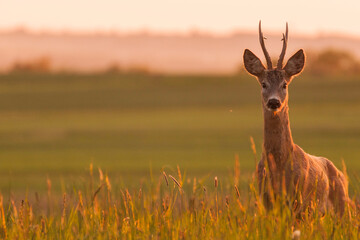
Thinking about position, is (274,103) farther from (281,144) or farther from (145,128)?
(145,128)

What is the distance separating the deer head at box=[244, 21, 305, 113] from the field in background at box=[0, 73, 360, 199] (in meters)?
0.81

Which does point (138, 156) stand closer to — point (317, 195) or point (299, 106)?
point (317, 195)

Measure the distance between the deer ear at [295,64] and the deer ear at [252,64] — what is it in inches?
11.3

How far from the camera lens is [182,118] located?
62.0 metres

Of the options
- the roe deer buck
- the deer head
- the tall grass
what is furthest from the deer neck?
the tall grass

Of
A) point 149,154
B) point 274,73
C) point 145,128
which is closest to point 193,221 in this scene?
point 274,73

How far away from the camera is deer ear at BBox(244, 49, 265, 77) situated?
8.90 m

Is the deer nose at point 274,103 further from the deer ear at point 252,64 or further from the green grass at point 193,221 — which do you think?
Answer: the green grass at point 193,221

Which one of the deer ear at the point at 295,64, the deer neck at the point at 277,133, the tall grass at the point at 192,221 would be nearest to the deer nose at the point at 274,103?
the deer neck at the point at 277,133

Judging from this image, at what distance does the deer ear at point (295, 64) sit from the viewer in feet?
29.1

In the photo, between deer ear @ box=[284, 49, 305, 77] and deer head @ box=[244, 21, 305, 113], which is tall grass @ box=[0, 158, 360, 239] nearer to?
deer head @ box=[244, 21, 305, 113]

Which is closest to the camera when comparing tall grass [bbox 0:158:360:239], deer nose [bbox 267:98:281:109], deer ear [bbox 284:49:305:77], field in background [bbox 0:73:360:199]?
tall grass [bbox 0:158:360:239]

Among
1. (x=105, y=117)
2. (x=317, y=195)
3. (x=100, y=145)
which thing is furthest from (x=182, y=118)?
(x=317, y=195)

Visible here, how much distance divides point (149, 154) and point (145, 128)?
55.3ft
